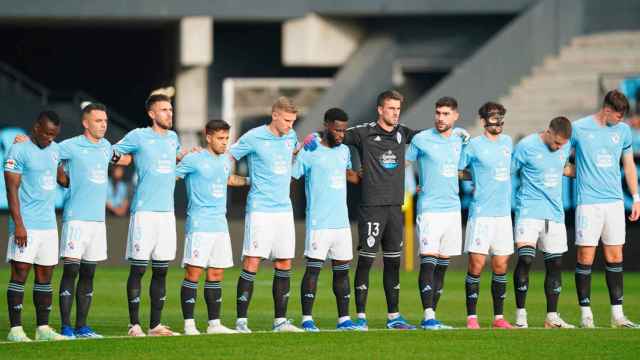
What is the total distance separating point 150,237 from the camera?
14891mm

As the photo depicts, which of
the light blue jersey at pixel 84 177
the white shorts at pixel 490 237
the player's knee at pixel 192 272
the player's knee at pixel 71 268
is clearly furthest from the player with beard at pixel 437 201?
the player's knee at pixel 71 268

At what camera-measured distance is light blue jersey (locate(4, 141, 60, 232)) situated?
14.6 metres

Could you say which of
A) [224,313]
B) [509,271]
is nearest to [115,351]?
[224,313]

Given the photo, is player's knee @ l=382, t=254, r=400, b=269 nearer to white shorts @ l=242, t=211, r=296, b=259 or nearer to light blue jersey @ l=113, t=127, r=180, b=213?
white shorts @ l=242, t=211, r=296, b=259

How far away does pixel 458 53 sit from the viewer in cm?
3575

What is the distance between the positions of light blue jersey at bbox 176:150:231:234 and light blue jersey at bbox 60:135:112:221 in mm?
817

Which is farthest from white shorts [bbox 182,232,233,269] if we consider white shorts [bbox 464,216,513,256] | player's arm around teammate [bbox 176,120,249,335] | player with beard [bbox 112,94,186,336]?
white shorts [bbox 464,216,513,256]

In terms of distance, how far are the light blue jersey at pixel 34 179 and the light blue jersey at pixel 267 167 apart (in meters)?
1.86

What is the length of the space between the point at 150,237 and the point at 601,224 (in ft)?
15.2

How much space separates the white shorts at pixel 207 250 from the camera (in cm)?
1510

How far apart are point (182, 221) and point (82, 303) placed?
14.4 m

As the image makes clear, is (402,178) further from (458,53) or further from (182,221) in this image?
(458,53)

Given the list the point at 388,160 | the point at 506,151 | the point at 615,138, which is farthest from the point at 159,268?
the point at 615,138

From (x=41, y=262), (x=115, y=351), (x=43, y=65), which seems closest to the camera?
(x=115, y=351)
